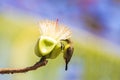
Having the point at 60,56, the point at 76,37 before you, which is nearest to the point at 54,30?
the point at 60,56

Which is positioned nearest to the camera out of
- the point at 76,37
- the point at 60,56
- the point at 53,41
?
the point at 53,41

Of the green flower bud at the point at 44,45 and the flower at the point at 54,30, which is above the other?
the flower at the point at 54,30

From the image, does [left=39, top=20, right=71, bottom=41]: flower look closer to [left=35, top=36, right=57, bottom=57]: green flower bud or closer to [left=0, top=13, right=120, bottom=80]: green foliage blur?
[left=35, top=36, right=57, bottom=57]: green flower bud

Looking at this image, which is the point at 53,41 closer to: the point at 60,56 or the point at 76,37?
the point at 60,56

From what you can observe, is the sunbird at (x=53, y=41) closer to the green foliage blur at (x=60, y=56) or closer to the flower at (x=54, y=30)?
the flower at (x=54, y=30)

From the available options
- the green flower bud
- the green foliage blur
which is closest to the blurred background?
the green foliage blur

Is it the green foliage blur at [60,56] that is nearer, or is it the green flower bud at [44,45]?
the green flower bud at [44,45]

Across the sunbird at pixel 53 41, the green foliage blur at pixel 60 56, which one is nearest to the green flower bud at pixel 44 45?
the sunbird at pixel 53 41

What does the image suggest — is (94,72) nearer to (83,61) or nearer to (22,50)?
(83,61)
